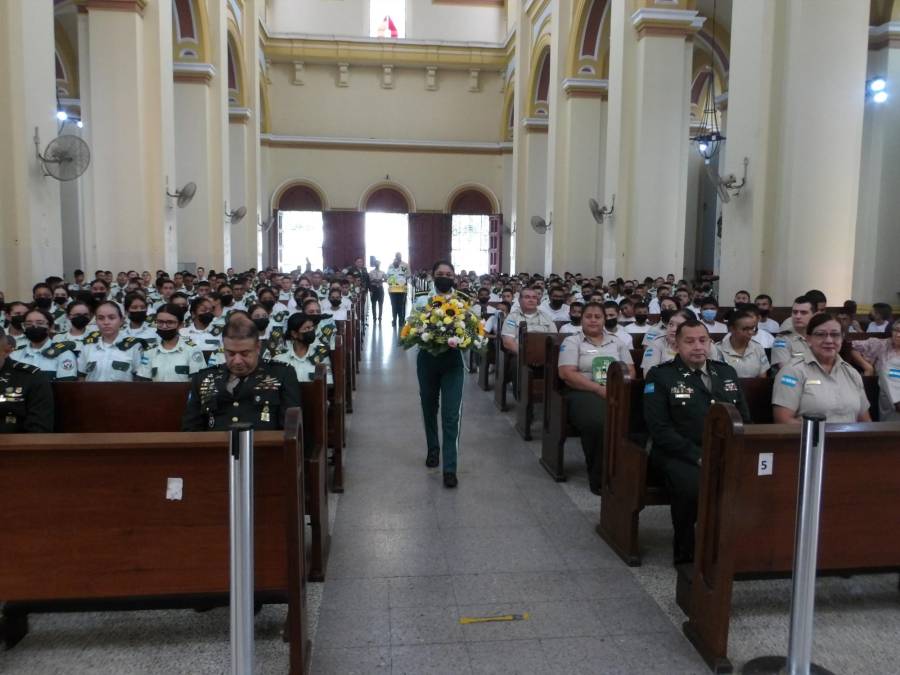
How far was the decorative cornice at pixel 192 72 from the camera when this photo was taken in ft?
50.2

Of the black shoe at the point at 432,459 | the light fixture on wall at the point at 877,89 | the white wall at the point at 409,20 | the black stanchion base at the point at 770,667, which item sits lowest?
the black stanchion base at the point at 770,667

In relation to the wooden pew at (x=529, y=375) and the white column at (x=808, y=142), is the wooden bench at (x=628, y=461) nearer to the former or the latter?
the wooden pew at (x=529, y=375)

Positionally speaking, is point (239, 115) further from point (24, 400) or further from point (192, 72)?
point (24, 400)

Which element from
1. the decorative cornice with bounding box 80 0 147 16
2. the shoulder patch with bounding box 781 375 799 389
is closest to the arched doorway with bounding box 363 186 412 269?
the decorative cornice with bounding box 80 0 147 16

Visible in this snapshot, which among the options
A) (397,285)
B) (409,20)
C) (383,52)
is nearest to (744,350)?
(397,285)

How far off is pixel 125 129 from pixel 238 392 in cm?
953

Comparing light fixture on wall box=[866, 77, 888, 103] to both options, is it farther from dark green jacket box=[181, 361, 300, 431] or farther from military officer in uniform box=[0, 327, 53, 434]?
military officer in uniform box=[0, 327, 53, 434]

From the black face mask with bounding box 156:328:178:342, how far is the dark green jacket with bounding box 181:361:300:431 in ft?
5.73

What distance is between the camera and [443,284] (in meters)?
5.65

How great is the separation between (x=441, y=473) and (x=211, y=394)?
7.84 ft

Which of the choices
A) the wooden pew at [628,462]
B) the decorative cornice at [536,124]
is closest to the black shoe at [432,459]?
the wooden pew at [628,462]

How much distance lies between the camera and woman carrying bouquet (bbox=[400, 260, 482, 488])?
5297 millimetres

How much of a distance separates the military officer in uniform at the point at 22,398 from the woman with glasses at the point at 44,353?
1.43 meters

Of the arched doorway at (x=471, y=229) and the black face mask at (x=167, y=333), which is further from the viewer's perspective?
the arched doorway at (x=471, y=229)
